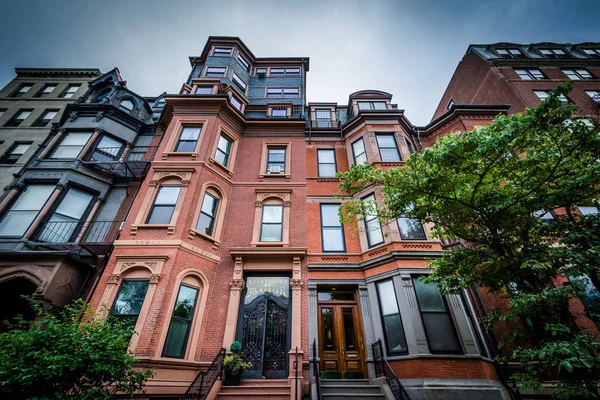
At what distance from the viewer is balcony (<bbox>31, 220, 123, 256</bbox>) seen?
32.6 ft

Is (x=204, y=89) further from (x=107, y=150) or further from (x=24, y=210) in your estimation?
(x=24, y=210)

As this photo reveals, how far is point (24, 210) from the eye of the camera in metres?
10.7

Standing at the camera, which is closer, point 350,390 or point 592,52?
point 350,390

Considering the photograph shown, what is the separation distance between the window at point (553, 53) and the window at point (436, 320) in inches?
985

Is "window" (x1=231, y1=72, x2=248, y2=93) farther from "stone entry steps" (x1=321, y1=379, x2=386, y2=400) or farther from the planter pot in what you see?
"stone entry steps" (x1=321, y1=379, x2=386, y2=400)

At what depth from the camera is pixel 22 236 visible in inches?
393

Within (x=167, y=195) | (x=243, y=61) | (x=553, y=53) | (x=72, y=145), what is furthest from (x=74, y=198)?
(x=553, y=53)

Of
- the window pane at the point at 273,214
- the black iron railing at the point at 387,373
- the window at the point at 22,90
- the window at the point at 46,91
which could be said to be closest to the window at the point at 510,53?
the window pane at the point at 273,214

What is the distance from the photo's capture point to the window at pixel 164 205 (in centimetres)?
1005

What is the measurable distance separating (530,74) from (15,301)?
1273 inches

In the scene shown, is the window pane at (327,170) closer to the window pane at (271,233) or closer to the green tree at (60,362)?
the window pane at (271,233)

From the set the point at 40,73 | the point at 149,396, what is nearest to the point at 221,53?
the point at 40,73

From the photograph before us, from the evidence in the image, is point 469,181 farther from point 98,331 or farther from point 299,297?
point 98,331

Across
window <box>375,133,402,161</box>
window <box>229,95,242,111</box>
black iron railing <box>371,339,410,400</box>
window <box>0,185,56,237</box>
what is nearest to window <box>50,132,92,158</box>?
window <box>0,185,56,237</box>
